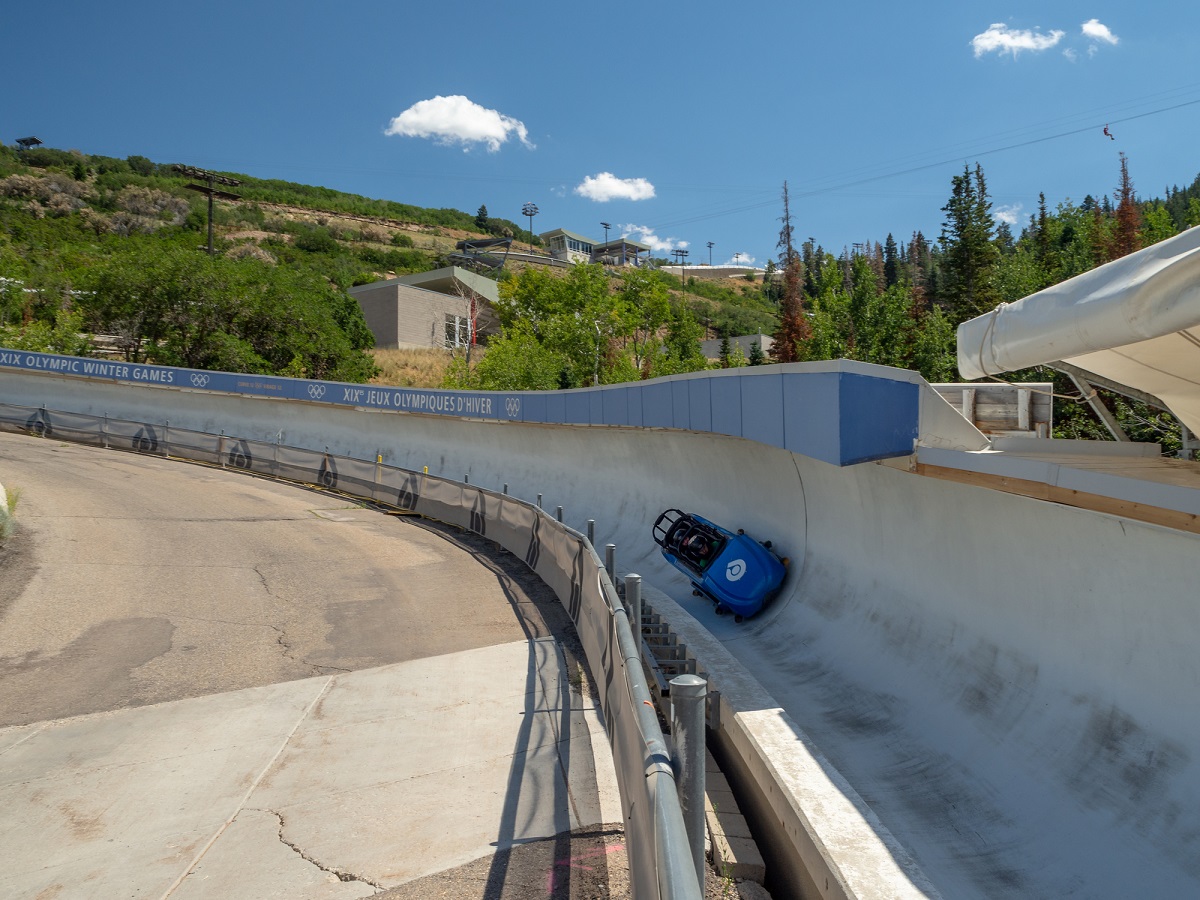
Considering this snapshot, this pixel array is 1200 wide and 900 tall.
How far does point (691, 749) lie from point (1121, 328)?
312 centimetres

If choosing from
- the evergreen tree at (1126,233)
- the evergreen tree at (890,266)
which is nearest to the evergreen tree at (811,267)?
the evergreen tree at (890,266)

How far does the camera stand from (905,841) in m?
4.85

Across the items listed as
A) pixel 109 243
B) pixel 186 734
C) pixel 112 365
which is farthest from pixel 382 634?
pixel 109 243

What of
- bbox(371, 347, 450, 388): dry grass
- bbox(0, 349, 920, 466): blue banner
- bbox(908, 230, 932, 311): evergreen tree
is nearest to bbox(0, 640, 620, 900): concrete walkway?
bbox(0, 349, 920, 466): blue banner

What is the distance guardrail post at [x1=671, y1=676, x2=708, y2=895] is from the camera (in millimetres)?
2979

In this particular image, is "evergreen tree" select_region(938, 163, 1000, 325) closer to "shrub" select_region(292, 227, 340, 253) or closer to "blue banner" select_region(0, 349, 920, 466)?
"blue banner" select_region(0, 349, 920, 466)

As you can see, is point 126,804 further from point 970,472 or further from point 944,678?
point 970,472

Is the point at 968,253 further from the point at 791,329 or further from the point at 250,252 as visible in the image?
the point at 250,252

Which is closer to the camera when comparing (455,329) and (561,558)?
(561,558)

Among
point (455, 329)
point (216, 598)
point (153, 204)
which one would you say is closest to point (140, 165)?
point (153, 204)

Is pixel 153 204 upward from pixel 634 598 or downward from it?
upward

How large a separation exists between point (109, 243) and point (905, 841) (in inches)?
3265

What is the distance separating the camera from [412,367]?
2037 inches

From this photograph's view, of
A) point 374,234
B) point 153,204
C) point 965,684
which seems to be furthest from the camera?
point 374,234
